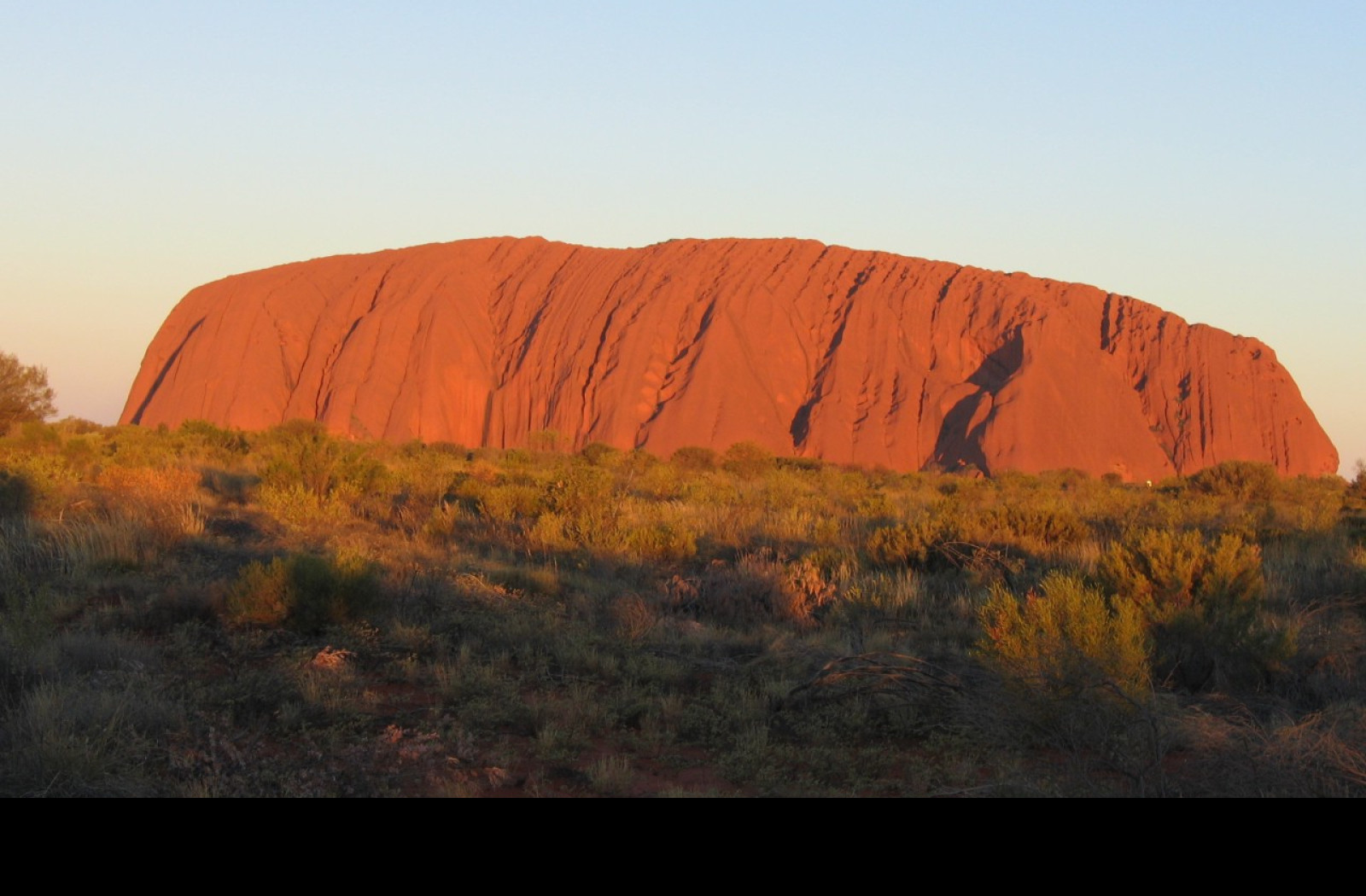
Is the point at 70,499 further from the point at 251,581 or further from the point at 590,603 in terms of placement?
the point at 590,603

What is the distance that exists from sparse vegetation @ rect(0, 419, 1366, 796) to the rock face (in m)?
39.5

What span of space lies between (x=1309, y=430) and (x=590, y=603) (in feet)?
199

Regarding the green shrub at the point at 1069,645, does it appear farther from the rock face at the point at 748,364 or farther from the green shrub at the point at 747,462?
the rock face at the point at 748,364

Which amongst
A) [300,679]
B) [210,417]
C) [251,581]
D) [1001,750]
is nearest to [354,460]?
[251,581]

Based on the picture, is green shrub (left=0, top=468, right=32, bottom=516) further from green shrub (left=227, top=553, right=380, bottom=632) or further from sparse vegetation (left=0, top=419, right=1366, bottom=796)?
green shrub (left=227, top=553, right=380, bottom=632)

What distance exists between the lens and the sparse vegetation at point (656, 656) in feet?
14.6

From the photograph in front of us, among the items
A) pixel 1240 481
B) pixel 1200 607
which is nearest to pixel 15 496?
pixel 1200 607

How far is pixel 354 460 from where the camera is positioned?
15.4 meters

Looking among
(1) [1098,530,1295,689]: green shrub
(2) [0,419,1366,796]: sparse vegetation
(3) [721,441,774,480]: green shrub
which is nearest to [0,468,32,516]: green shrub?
(2) [0,419,1366,796]: sparse vegetation

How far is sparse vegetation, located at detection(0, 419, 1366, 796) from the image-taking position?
444 centimetres

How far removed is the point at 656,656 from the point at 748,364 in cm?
4759

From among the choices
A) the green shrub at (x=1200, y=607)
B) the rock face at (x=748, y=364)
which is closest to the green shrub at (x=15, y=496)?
the green shrub at (x=1200, y=607)

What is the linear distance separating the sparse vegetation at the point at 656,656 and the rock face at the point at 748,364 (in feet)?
130

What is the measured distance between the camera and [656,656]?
649cm
